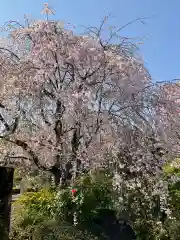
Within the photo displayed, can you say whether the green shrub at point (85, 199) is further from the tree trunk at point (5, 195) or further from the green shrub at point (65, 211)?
the tree trunk at point (5, 195)

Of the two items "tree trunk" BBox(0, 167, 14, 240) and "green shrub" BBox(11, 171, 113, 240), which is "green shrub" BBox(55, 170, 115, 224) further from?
"tree trunk" BBox(0, 167, 14, 240)

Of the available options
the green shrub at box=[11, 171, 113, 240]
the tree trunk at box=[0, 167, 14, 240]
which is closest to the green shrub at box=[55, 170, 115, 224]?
the green shrub at box=[11, 171, 113, 240]

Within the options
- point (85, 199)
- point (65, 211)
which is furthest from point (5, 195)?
point (85, 199)

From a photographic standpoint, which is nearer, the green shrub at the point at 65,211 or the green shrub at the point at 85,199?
the green shrub at the point at 65,211

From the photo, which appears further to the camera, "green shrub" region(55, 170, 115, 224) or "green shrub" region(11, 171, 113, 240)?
"green shrub" region(55, 170, 115, 224)

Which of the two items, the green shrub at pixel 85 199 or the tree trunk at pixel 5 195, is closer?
the tree trunk at pixel 5 195

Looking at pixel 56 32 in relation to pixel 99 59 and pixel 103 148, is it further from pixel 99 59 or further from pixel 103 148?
pixel 103 148

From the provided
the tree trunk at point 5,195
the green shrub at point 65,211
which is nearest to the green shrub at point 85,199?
the green shrub at point 65,211

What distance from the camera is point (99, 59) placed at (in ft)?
21.8

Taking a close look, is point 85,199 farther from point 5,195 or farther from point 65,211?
point 5,195

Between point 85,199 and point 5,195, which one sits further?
point 85,199

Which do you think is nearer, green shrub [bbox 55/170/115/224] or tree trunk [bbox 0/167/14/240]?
tree trunk [bbox 0/167/14/240]

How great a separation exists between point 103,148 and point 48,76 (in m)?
1.89

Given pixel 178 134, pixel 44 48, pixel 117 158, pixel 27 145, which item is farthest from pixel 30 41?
pixel 178 134
